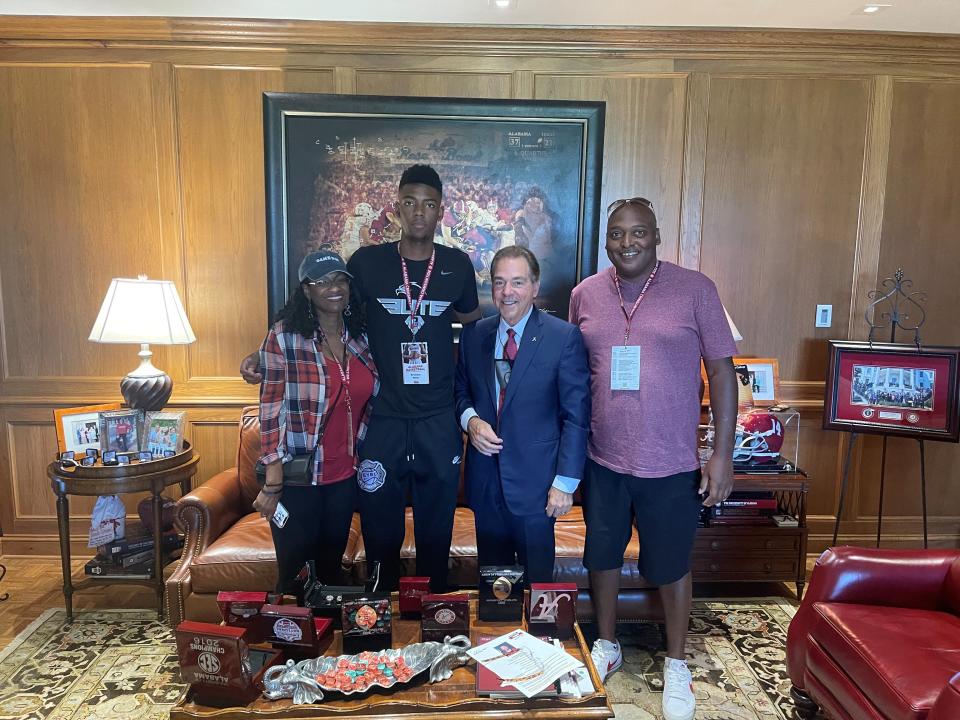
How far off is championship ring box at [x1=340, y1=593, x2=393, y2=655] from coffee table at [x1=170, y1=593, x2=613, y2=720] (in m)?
0.15

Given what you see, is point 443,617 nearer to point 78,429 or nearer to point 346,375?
point 346,375

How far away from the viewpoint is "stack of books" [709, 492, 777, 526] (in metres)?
2.73

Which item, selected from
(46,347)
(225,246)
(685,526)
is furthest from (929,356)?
(46,347)

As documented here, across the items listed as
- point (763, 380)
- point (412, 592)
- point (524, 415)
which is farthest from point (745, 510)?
point (412, 592)

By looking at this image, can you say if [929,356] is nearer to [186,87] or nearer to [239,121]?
[239,121]

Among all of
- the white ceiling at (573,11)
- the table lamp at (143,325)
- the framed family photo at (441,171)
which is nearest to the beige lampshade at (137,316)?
the table lamp at (143,325)

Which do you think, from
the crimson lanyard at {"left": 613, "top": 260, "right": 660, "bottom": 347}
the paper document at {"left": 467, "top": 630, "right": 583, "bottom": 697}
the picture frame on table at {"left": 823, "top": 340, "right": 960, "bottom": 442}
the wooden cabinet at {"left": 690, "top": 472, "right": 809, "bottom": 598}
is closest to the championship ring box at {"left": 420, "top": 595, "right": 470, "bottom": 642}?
the paper document at {"left": 467, "top": 630, "right": 583, "bottom": 697}

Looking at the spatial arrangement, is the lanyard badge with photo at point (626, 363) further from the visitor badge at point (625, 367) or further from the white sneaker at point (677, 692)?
the white sneaker at point (677, 692)

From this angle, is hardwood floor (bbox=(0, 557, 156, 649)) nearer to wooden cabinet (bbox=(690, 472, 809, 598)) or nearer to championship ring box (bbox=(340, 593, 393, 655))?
championship ring box (bbox=(340, 593, 393, 655))

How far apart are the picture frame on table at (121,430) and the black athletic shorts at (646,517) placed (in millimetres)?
2019

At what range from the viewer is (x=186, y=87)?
3021 mm

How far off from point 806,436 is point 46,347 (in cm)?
402

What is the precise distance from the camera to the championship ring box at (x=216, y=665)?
1.48 m

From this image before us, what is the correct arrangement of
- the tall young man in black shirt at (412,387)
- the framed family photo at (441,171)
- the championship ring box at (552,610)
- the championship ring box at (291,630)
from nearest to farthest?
the championship ring box at (291,630)
the championship ring box at (552,610)
the tall young man in black shirt at (412,387)
the framed family photo at (441,171)
